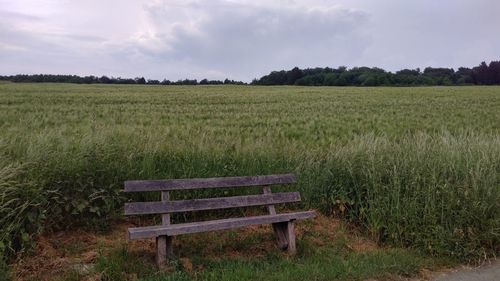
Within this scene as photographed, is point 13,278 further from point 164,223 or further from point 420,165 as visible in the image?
point 420,165

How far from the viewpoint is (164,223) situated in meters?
4.62

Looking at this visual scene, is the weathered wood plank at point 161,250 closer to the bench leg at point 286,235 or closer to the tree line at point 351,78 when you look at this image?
the bench leg at point 286,235

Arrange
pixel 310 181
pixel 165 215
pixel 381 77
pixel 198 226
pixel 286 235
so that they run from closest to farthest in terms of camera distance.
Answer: pixel 198 226 → pixel 165 215 → pixel 286 235 → pixel 310 181 → pixel 381 77

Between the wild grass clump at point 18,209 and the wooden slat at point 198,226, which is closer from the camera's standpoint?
the wooden slat at point 198,226

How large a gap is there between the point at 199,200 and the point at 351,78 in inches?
3792

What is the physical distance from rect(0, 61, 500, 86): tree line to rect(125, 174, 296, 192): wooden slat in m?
89.4

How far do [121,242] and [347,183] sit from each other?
315 cm

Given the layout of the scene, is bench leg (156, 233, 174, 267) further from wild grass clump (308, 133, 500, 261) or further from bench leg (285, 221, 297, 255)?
wild grass clump (308, 133, 500, 261)

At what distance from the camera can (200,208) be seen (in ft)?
16.0

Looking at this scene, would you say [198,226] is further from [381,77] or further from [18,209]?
[381,77]

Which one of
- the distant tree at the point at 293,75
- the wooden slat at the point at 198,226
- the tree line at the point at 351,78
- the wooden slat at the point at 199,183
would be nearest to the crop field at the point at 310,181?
the wooden slat at the point at 199,183

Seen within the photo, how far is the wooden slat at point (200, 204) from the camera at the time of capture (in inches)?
178

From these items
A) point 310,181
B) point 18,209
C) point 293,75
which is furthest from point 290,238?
point 293,75

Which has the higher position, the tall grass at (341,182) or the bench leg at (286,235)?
the tall grass at (341,182)
